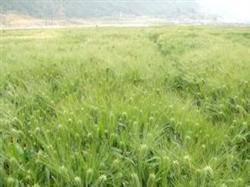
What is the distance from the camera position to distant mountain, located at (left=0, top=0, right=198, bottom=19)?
12256cm

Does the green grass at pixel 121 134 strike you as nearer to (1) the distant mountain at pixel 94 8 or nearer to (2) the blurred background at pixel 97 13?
(2) the blurred background at pixel 97 13

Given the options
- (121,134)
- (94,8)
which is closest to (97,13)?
(94,8)

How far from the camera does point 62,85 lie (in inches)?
228

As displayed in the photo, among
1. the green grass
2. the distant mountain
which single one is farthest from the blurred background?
the green grass

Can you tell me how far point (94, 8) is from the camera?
149 m

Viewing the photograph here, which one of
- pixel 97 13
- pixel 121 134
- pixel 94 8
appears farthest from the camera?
pixel 94 8

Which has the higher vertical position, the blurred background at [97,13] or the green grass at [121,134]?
the green grass at [121,134]

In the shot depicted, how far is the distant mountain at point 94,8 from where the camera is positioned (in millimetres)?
122562

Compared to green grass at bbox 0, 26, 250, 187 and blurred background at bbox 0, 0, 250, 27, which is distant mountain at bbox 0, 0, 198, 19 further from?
green grass at bbox 0, 26, 250, 187

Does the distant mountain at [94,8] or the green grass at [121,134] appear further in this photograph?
the distant mountain at [94,8]

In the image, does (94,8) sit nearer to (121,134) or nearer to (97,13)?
(97,13)

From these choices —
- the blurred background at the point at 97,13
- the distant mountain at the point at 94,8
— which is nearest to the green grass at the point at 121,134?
the blurred background at the point at 97,13

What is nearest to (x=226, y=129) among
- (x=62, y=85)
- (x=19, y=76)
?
(x=62, y=85)

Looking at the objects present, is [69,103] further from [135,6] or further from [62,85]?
[135,6]
